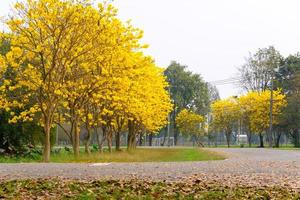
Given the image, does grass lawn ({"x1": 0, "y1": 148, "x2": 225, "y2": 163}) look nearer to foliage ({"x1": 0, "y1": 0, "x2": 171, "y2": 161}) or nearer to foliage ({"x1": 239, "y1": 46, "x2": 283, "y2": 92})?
foliage ({"x1": 0, "y1": 0, "x2": 171, "y2": 161})

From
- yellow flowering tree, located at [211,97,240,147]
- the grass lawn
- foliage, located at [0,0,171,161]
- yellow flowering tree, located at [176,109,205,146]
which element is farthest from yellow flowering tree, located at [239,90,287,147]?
foliage, located at [0,0,171,161]

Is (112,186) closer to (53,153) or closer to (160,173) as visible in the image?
(160,173)

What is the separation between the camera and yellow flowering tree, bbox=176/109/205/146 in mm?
77000

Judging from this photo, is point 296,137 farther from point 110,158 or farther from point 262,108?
point 110,158

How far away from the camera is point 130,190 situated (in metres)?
9.33

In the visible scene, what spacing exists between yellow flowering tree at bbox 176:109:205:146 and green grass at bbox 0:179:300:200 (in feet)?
220

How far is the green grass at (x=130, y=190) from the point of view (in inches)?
349

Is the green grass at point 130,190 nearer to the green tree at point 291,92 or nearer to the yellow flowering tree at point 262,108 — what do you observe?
the green tree at point 291,92

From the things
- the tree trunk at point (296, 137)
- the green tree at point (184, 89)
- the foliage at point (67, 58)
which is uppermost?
the green tree at point (184, 89)

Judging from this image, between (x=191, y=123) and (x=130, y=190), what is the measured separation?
6835cm

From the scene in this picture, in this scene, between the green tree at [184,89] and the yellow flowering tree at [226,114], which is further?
the green tree at [184,89]

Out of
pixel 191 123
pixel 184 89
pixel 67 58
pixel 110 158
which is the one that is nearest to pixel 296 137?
pixel 191 123

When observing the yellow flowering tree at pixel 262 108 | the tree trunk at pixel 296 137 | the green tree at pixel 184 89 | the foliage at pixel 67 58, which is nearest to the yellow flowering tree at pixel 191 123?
the green tree at pixel 184 89

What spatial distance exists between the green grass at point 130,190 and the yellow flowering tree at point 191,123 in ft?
220
